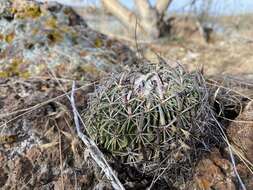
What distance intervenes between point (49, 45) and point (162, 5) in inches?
267

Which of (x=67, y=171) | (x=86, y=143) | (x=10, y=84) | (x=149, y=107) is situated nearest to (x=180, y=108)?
(x=149, y=107)

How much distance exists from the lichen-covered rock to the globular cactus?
63 centimetres

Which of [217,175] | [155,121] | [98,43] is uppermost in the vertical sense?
[98,43]

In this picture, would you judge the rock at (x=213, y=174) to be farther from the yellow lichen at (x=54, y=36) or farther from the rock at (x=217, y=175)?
the yellow lichen at (x=54, y=36)

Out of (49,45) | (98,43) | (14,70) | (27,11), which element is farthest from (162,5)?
(14,70)

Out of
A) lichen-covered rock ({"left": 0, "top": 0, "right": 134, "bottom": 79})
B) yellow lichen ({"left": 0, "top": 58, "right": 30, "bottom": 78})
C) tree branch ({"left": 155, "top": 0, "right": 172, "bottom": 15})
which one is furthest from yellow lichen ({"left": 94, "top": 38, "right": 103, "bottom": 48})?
tree branch ({"left": 155, "top": 0, "right": 172, "bottom": 15})

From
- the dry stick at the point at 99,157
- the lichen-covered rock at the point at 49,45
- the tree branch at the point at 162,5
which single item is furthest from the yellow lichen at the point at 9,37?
the tree branch at the point at 162,5

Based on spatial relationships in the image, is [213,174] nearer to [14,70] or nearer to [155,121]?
[155,121]

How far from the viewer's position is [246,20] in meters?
8.45

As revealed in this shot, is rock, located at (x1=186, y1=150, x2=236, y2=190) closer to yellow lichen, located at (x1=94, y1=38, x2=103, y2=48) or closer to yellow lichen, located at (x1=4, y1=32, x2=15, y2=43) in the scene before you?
yellow lichen, located at (x1=94, y1=38, x2=103, y2=48)

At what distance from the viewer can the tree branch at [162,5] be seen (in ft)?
29.2

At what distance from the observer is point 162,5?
898 centimetres

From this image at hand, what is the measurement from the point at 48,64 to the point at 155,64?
2.77 ft

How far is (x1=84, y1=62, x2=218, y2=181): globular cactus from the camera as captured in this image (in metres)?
1.61
